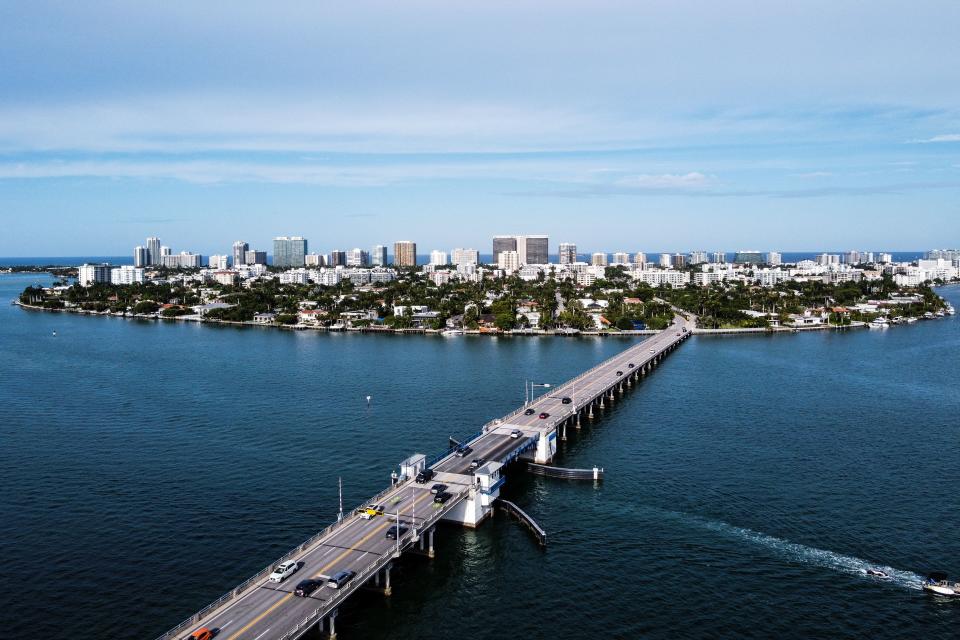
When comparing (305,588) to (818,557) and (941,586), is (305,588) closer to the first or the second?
(818,557)

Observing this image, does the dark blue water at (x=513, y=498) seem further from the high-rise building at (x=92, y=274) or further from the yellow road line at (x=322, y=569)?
the high-rise building at (x=92, y=274)

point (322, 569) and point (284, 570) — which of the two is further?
point (322, 569)

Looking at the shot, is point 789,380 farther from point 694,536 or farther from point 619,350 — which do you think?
point 694,536

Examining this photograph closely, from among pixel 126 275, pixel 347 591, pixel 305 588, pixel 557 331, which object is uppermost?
pixel 126 275

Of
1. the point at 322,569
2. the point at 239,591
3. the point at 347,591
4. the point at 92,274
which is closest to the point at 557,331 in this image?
the point at 322,569

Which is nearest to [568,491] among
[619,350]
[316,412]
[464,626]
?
[464,626]

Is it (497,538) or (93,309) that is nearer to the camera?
(497,538)
